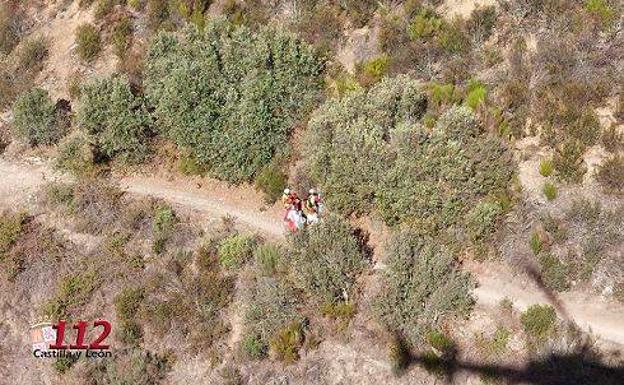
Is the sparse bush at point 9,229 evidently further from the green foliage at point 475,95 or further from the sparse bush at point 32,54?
the green foliage at point 475,95

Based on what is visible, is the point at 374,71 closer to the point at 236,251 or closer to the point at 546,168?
the point at 546,168

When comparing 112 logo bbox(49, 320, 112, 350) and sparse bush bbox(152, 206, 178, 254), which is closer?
112 logo bbox(49, 320, 112, 350)

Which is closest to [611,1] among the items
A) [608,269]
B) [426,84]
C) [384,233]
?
[426,84]

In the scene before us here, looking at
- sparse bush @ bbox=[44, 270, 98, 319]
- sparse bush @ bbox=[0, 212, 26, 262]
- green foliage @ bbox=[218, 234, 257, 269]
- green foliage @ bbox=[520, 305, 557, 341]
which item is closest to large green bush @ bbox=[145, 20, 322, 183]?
green foliage @ bbox=[218, 234, 257, 269]

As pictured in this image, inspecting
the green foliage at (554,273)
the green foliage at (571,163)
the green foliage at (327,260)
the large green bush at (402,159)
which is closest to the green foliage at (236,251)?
the green foliage at (327,260)

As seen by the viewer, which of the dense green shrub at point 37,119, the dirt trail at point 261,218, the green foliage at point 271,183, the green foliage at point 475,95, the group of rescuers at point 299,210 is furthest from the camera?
the dense green shrub at point 37,119

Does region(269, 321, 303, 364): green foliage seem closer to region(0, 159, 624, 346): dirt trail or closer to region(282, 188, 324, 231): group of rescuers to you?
region(282, 188, 324, 231): group of rescuers
